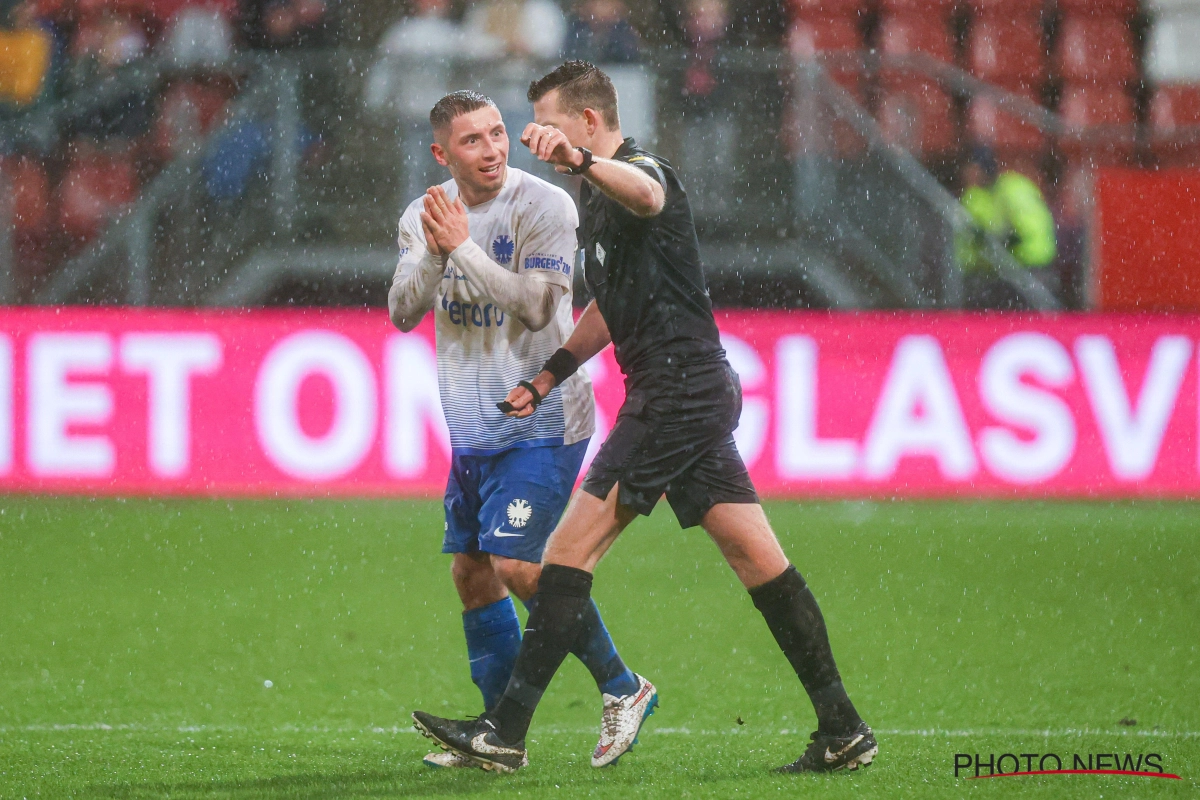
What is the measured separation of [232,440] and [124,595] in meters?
1.97

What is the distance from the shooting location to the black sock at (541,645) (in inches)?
134

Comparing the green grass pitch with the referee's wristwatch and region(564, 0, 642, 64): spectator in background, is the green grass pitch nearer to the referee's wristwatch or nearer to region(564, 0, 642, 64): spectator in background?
the referee's wristwatch

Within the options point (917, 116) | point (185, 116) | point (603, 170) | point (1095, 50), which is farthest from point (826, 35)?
point (603, 170)

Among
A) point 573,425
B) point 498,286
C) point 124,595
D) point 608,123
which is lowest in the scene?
point 124,595

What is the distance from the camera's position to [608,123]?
3469mm

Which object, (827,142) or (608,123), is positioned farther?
(827,142)

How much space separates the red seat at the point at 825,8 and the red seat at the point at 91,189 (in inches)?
196

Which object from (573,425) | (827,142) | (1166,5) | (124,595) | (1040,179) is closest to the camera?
(573,425)

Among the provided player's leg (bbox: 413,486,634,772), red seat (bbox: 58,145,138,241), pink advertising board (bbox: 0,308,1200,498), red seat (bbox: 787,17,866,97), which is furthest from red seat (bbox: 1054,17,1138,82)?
player's leg (bbox: 413,486,634,772)

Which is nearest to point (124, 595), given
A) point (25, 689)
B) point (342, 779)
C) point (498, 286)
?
point (25, 689)

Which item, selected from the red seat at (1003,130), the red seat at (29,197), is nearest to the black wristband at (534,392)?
the red seat at (29,197)

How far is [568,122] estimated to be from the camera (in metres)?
3.42

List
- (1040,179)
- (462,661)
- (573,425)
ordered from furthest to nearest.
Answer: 1. (1040,179)
2. (462,661)
3. (573,425)

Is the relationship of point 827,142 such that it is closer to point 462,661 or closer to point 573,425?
point 462,661
